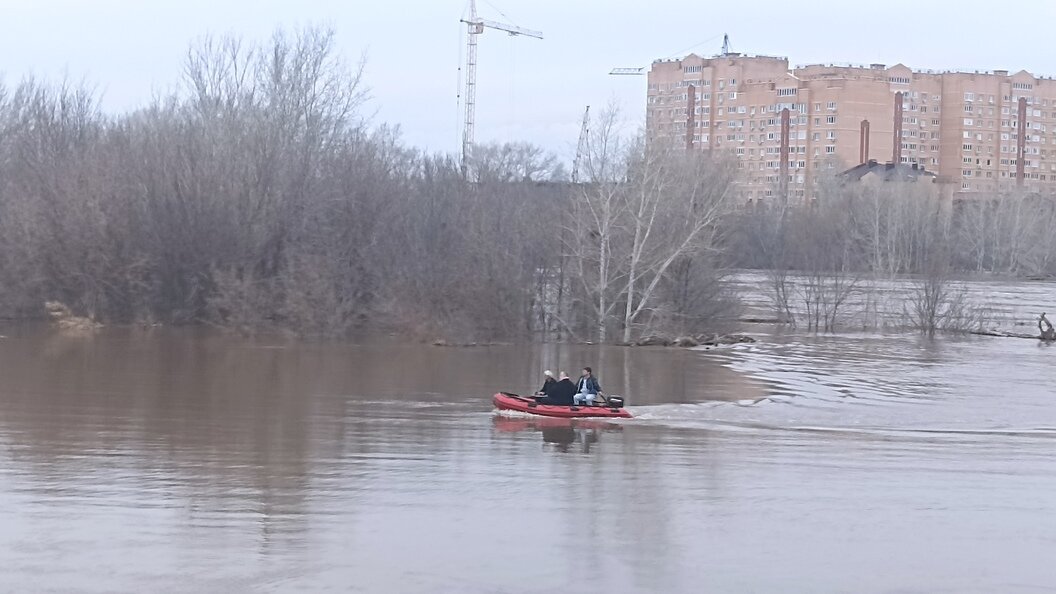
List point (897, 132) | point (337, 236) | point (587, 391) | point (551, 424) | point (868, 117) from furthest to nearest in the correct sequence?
point (897, 132)
point (868, 117)
point (337, 236)
point (587, 391)
point (551, 424)

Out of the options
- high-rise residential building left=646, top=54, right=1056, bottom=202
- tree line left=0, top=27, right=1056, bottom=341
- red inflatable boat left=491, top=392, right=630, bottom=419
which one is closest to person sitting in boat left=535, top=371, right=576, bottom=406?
red inflatable boat left=491, top=392, right=630, bottom=419

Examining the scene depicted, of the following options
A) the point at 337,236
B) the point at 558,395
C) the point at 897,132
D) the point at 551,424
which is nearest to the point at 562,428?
the point at 551,424

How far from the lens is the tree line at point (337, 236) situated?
152ft

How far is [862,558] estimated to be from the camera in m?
13.6

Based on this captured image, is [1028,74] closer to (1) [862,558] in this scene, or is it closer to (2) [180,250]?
(2) [180,250]

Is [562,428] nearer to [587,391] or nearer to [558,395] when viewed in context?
[558,395]

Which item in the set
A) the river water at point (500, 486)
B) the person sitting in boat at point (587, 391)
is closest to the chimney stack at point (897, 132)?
the river water at point (500, 486)

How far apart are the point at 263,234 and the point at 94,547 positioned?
37241mm

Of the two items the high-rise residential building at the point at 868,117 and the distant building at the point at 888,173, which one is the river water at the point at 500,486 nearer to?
the distant building at the point at 888,173

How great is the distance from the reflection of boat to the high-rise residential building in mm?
109369

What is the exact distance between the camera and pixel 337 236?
49.8 m

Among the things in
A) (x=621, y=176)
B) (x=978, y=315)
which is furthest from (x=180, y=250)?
(x=978, y=315)

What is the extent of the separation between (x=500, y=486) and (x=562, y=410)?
6.85m

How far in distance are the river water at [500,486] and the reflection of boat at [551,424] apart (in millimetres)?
103
